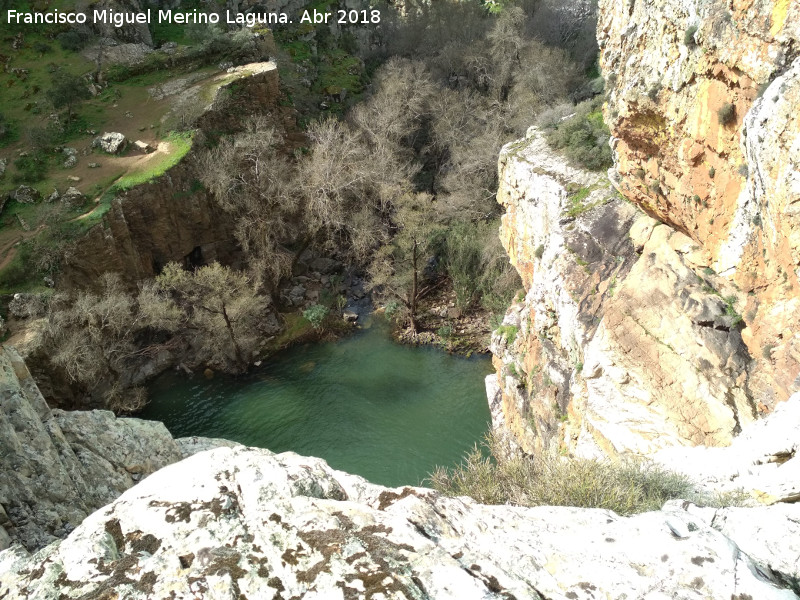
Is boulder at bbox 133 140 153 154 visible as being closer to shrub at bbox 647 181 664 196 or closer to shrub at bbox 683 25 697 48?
shrub at bbox 647 181 664 196

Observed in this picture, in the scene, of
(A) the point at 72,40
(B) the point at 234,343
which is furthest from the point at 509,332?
(A) the point at 72,40

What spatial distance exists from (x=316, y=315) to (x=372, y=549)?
20.5 m

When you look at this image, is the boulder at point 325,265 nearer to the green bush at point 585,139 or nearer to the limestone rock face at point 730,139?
the green bush at point 585,139

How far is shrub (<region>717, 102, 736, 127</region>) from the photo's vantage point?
813 cm

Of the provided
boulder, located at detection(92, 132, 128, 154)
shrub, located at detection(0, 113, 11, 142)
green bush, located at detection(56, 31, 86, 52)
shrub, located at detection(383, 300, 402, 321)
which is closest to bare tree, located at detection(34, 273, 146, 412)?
boulder, located at detection(92, 132, 128, 154)

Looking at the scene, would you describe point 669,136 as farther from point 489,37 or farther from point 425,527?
point 489,37

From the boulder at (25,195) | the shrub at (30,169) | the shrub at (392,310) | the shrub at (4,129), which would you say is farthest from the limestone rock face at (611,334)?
the shrub at (4,129)

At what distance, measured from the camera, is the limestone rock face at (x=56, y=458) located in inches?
371

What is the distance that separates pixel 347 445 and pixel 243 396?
18.5 feet

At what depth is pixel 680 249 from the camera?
35.0 feet

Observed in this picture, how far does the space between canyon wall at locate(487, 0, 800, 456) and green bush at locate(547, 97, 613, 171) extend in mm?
1908

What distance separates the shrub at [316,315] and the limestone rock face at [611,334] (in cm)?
1019

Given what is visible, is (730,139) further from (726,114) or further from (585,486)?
(585,486)

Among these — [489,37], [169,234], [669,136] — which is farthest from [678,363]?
[489,37]
